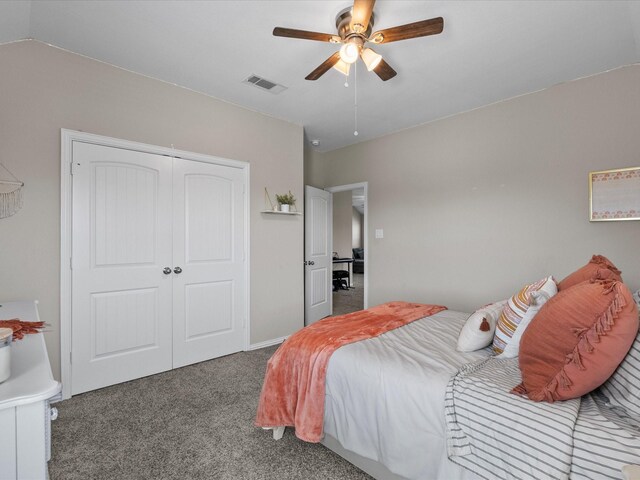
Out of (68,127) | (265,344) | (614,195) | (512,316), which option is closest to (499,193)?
(614,195)

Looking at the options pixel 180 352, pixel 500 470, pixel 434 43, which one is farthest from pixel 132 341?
pixel 434 43

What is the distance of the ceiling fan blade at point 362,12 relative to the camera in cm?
173

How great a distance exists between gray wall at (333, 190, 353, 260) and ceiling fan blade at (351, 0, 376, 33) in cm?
741

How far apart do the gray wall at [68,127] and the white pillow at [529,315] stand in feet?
8.61

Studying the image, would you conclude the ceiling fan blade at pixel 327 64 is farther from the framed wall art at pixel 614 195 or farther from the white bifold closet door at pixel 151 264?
the framed wall art at pixel 614 195

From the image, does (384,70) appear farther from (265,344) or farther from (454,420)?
(265,344)

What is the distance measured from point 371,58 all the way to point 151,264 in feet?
8.13

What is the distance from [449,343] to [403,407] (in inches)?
24.2

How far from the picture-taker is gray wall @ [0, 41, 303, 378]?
7.50ft

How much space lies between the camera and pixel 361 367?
5.31 ft

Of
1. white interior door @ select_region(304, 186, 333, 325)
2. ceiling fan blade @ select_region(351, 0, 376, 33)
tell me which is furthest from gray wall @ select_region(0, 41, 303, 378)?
ceiling fan blade @ select_region(351, 0, 376, 33)

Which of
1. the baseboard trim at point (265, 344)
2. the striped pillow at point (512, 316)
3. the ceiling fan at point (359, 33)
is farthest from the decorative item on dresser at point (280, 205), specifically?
the striped pillow at point (512, 316)

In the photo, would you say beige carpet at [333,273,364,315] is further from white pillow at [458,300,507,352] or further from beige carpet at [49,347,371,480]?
white pillow at [458,300,507,352]

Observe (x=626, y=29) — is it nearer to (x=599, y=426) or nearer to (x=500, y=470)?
(x=599, y=426)
